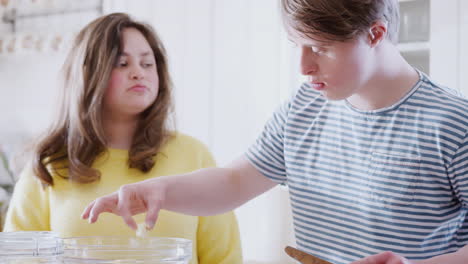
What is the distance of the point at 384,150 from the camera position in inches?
43.0

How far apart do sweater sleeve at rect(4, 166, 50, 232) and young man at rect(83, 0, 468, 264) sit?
837 mm

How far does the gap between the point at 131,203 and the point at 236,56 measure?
1625mm

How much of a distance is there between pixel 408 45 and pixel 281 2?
127 cm

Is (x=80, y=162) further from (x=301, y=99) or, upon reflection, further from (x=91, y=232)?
(x=301, y=99)

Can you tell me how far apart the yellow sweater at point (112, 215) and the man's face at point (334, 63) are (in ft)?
2.83

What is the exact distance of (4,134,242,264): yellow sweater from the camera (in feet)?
5.62

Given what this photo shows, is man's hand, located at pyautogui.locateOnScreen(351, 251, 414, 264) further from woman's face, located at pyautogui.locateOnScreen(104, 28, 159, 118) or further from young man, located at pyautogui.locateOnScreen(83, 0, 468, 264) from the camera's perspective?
woman's face, located at pyautogui.locateOnScreen(104, 28, 159, 118)

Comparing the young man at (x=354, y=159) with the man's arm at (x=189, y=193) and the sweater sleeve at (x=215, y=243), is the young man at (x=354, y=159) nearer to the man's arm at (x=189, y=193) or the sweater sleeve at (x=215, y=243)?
the man's arm at (x=189, y=193)

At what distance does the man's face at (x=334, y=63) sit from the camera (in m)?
0.98

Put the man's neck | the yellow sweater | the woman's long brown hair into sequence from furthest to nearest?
the woman's long brown hair
the yellow sweater
the man's neck

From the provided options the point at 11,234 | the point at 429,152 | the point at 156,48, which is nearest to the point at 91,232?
the point at 156,48

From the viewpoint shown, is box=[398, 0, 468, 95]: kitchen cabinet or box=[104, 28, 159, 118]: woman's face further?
box=[398, 0, 468, 95]: kitchen cabinet

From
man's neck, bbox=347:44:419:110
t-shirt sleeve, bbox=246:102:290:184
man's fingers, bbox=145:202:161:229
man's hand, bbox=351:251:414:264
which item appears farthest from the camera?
t-shirt sleeve, bbox=246:102:290:184

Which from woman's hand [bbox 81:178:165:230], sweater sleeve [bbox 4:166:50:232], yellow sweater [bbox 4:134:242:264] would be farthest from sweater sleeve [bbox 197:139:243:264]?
woman's hand [bbox 81:178:165:230]
